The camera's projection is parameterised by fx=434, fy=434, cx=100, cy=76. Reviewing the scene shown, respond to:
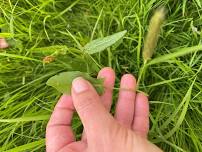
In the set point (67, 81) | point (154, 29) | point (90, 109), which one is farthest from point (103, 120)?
point (154, 29)

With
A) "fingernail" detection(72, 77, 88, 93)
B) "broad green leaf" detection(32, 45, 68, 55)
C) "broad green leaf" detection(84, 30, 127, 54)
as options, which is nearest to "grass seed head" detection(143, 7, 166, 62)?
"broad green leaf" detection(84, 30, 127, 54)

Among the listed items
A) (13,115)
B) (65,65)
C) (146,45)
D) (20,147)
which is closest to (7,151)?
(20,147)

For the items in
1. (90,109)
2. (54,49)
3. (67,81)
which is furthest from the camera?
(54,49)

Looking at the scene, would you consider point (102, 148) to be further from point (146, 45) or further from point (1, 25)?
point (1, 25)

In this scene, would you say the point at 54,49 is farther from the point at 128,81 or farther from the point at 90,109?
the point at 90,109

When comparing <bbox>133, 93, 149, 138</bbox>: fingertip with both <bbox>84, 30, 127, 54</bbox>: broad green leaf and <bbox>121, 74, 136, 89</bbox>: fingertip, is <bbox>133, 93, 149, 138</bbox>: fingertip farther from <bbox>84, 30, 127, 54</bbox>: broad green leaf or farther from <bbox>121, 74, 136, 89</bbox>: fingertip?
<bbox>84, 30, 127, 54</bbox>: broad green leaf

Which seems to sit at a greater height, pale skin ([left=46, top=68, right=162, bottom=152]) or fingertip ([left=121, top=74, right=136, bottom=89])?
fingertip ([left=121, top=74, right=136, bottom=89])

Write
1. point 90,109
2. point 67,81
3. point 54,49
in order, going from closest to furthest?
point 90,109
point 67,81
point 54,49
